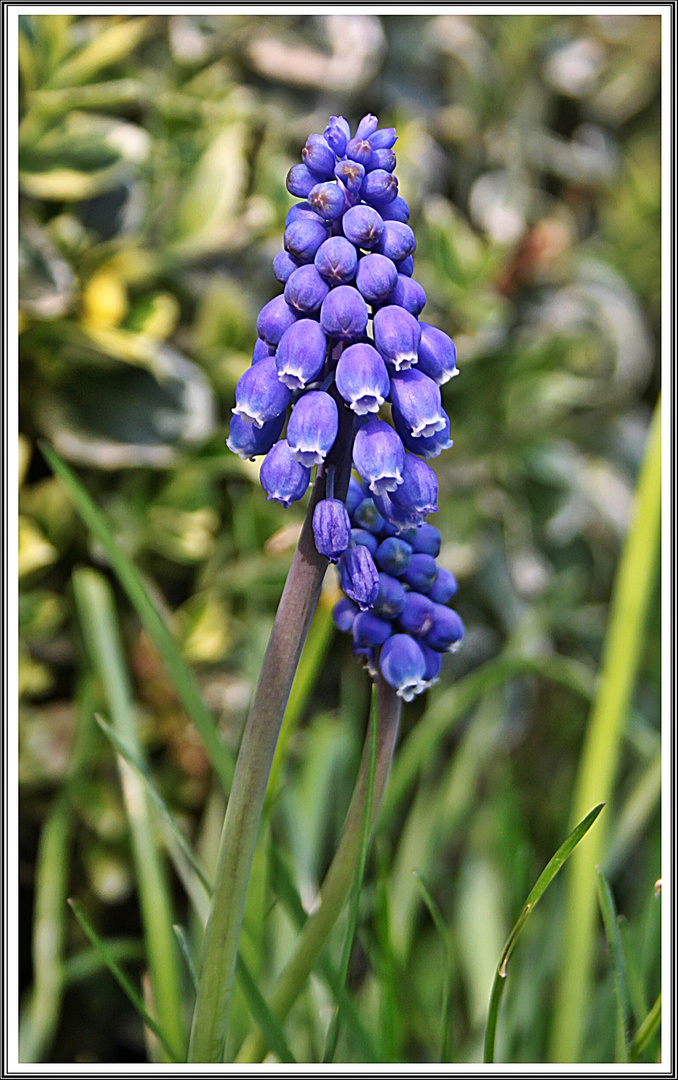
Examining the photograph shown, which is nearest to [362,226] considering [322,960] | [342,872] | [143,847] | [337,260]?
[337,260]

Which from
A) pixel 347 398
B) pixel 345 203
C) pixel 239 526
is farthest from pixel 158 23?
pixel 347 398

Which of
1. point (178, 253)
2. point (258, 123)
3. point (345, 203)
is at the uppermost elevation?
point (258, 123)

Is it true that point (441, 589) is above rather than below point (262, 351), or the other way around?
below

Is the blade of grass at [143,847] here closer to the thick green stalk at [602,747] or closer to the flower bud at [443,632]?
the flower bud at [443,632]

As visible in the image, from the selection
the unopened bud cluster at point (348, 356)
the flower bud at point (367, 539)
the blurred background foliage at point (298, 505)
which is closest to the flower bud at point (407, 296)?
the unopened bud cluster at point (348, 356)

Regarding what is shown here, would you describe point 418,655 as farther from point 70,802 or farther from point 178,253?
point 178,253

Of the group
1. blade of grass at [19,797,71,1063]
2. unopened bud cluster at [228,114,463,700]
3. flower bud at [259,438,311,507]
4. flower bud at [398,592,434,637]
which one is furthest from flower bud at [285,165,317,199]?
blade of grass at [19,797,71,1063]

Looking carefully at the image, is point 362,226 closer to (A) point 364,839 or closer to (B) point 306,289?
(B) point 306,289
